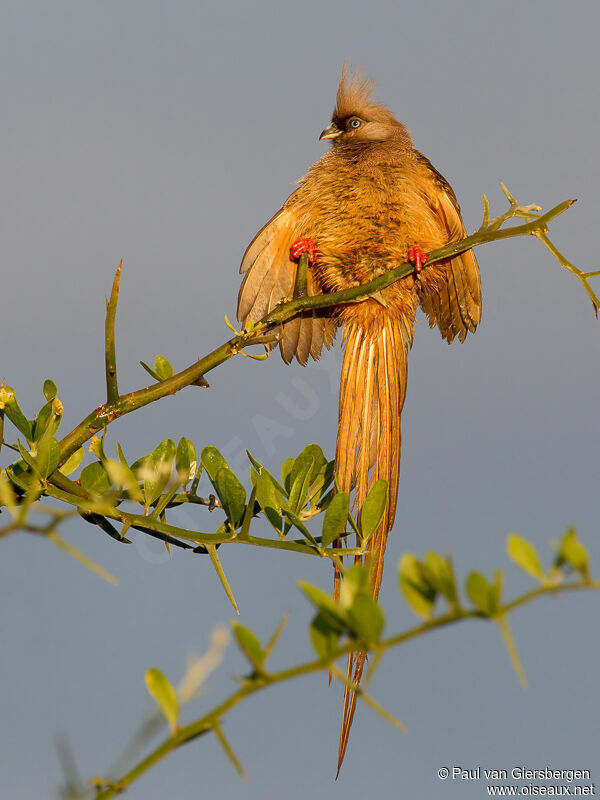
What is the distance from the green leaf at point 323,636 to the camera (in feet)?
2.26

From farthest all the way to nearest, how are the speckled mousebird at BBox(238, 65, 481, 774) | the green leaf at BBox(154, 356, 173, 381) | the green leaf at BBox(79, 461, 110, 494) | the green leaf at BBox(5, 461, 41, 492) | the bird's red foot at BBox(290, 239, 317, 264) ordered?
the bird's red foot at BBox(290, 239, 317, 264) < the speckled mousebird at BBox(238, 65, 481, 774) < the green leaf at BBox(154, 356, 173, 381) < the green leaf at BBox(79, 461, 110, 494) < the green leaf at BBox(5, 461, 41, 492)

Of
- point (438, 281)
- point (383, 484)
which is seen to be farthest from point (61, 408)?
point (438, 281)

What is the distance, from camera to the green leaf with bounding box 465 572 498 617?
0.63m

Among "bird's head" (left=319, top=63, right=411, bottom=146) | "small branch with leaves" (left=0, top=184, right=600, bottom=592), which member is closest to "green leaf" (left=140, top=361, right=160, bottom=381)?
"small branch with leaves" (left=0, top=184, right=600, bottom=592)

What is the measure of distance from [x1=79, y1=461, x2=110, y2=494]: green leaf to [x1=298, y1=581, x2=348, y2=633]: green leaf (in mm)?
1083

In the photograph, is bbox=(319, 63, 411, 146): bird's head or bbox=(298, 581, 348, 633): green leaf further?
bbox=(319, 63, 411, 146): bird's head

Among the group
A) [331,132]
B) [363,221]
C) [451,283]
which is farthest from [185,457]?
[331,132]

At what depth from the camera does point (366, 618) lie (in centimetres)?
66

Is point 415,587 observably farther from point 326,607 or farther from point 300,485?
point 300,485

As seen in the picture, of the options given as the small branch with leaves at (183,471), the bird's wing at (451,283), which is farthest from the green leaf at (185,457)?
the bird's wing at (451,283)

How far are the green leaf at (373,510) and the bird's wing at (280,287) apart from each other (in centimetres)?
189

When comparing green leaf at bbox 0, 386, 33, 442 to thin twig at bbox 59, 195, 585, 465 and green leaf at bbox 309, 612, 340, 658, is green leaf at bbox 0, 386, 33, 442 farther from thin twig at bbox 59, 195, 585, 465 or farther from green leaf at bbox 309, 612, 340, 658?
green leaf at bbox 309, 612, 340, 658

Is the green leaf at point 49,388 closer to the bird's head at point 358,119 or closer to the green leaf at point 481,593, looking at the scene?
the green leaf at point 481,593

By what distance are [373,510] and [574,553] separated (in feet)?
3.33
